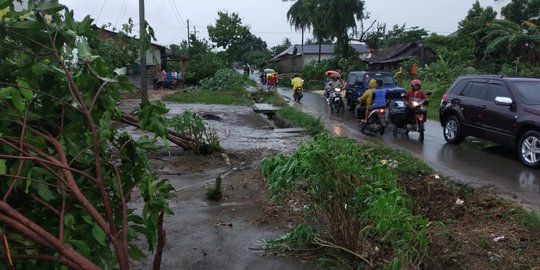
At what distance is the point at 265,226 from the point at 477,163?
17.5 feet

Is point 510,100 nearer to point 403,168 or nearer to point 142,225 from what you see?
point 403,168

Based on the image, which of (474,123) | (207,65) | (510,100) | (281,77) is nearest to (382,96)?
(474,123)

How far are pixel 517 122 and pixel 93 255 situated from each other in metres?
8.51

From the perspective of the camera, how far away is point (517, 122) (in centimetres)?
894

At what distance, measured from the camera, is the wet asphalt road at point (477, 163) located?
7.09m

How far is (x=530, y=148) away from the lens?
8.63m

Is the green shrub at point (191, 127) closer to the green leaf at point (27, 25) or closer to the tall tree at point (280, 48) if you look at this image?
the green leaf at point (27, 25)

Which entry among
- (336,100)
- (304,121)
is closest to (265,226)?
(304,121)

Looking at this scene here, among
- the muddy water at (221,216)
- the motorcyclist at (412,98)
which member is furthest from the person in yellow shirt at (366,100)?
the muddy water at (221,216)

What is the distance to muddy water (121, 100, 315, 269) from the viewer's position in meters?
4.50

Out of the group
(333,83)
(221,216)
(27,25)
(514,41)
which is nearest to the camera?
(27,25)

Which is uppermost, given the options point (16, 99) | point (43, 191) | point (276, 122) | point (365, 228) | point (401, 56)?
point (401, 56)

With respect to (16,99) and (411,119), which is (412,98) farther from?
(16,99)

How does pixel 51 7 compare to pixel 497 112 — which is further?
pixel 497 112
